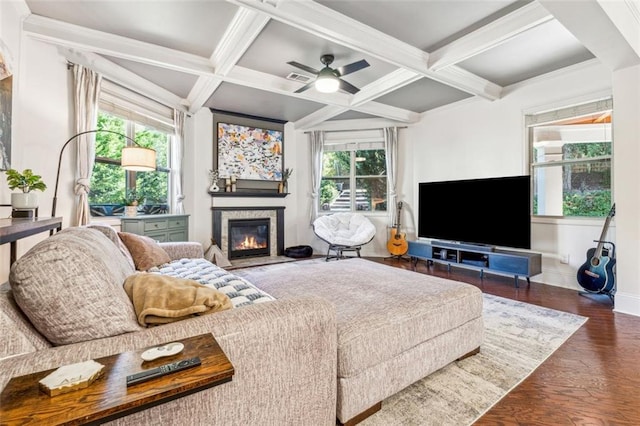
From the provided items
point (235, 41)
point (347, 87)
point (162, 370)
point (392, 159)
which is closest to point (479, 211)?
point (392, 159)

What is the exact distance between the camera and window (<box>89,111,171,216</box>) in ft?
12.0

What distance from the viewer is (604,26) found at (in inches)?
85.4

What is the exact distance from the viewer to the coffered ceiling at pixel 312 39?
246 cm

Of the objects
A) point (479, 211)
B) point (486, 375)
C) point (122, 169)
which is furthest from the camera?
point (479, 211)

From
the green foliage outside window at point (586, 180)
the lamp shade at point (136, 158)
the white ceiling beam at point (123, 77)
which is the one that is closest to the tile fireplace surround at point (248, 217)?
the white ceiling beam at point (123, 77)

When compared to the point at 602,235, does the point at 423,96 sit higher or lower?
higher

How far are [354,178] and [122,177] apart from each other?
3895mm

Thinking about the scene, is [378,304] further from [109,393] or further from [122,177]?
[122,177]

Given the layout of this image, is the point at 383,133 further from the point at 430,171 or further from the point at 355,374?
the point at 355,374

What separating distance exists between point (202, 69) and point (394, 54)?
6.91 ft

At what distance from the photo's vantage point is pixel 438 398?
161 cm

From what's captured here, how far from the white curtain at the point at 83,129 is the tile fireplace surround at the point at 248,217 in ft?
6.54

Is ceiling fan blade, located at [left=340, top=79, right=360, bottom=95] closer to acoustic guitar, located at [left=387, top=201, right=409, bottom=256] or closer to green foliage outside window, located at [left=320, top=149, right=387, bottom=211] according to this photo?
green foliage outside window, located at [left=320, top=149, right=387, bottom=211]

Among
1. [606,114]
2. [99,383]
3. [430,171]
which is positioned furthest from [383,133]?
[99,383]
